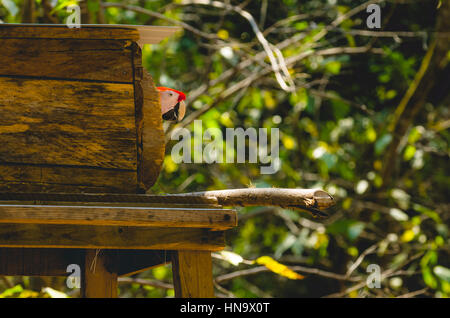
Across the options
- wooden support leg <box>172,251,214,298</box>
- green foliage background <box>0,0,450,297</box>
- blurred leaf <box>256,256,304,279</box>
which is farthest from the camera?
green foliage background <box>0,0,450,297</box>

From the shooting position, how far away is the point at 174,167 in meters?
4.58

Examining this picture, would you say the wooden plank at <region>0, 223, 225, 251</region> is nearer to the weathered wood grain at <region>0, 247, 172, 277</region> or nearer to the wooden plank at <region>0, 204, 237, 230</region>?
the wooden plank at <region>0, 204, 237, 230</region>

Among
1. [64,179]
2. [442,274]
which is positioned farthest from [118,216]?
[442,274]

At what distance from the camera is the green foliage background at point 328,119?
170 inches

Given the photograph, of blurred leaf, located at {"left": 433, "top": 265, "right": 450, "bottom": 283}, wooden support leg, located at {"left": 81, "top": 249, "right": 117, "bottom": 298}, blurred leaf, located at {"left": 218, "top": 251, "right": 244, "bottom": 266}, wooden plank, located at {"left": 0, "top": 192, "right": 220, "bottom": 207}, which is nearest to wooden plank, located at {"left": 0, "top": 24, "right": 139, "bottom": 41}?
wooden plank, located at {"left": 0, "top": 192, "right": 220, "bottom": 207}

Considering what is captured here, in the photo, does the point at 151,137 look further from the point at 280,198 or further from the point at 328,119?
the point at 328,119

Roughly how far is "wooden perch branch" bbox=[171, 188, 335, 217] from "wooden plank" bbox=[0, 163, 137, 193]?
0.24 metres

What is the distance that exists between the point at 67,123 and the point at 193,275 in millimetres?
616

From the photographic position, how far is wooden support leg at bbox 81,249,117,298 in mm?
1822

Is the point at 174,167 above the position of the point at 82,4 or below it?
below

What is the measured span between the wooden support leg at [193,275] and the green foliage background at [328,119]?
232 centimetres

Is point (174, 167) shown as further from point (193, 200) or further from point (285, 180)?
point (193, 200)
